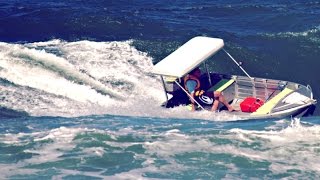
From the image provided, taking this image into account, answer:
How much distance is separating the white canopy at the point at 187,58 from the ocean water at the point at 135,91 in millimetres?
1675

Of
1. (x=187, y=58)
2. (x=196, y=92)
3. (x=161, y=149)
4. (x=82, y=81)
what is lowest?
(x=161, y=149)

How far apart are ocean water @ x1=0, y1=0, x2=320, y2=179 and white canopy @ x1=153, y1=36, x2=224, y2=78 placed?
1.67 metres

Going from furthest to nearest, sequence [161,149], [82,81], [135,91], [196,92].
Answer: [82,81], [135,91], [196,92], [161,149]

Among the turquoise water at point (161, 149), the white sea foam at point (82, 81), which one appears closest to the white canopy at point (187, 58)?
the white sea foam at point (82, 81)

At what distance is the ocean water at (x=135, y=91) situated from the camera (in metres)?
17.5

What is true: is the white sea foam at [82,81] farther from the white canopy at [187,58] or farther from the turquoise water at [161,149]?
the turquoise water at [161,149]

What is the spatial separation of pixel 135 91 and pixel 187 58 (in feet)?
10.8

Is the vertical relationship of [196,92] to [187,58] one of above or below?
below

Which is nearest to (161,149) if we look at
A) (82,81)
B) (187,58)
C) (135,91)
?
(187,58)

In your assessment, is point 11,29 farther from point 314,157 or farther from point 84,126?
point 314,157

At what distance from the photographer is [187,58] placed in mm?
22812

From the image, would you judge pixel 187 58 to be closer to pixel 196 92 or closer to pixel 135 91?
pixel 196 92

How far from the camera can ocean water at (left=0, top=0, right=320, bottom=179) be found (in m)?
17.5

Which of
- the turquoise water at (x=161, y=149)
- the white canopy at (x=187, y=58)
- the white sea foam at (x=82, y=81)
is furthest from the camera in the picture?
the white sea foam at (x=82, y=81)
